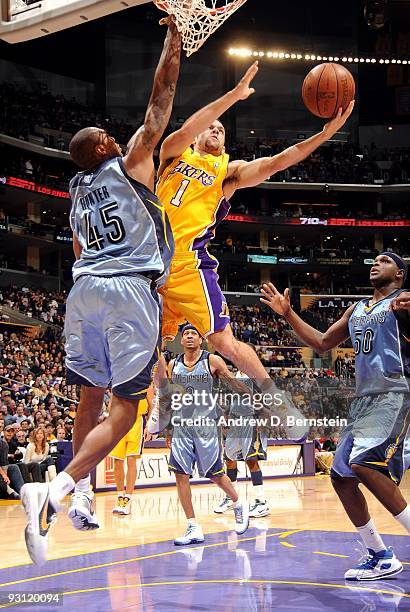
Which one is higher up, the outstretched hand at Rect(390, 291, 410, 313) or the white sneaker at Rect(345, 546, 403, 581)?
the outstretched hand at Rect(390, 291, 410, 313)

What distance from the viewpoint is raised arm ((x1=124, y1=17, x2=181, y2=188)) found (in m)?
3.91

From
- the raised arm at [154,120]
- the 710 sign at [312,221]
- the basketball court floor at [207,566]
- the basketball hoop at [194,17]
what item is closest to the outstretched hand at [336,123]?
the basketball hoop at [194,17]

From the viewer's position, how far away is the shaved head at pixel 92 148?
410 centimetres

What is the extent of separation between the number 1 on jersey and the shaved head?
154 cm

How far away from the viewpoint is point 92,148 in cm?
411

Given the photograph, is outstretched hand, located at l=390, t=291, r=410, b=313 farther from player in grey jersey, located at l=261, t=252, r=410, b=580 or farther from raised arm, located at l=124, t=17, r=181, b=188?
raised arm, located at l=124, t=17, r=181, b=188

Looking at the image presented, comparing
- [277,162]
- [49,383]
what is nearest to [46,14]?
[277,162]

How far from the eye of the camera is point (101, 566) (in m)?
5.96

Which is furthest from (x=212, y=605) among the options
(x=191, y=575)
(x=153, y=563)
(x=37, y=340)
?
(x=37, y=340)

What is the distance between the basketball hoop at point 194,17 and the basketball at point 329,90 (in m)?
0.97

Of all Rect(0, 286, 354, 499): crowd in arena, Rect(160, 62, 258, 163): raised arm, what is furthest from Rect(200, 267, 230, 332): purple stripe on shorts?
Rect(0, 286, 354, 499): crowd in arena

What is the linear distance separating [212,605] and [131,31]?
1362 inches

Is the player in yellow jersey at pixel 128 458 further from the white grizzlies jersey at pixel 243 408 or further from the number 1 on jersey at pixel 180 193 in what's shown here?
the number 1 on jersey at pixel 180 193

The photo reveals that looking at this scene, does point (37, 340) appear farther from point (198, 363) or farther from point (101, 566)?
point (101, 566)
